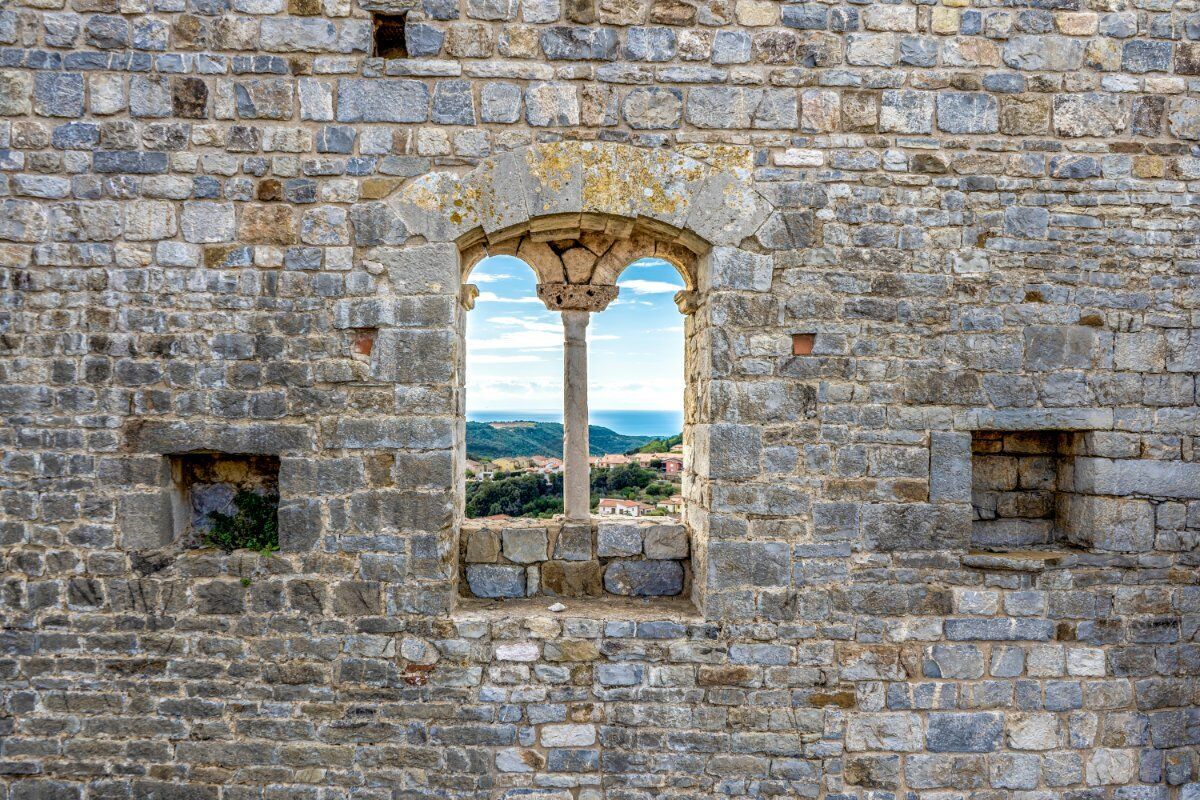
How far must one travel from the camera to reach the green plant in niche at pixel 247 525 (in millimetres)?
3592

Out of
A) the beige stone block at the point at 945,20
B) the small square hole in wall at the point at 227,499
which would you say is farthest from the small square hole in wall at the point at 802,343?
the small square hole in wall at the point at 227,499

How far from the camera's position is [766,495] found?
352 cm

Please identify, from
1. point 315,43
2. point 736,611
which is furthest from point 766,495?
point 315,43

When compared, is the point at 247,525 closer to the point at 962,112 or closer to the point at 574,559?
the point at 574,559

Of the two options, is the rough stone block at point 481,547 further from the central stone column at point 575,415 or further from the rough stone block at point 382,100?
the rough stone block at point 382,100

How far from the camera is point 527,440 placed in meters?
5.80

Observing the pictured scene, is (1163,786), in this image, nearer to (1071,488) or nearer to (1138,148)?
(1071,488)

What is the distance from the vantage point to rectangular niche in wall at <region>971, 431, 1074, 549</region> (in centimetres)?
378

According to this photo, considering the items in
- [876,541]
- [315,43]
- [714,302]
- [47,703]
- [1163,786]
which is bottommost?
→ [1163,786]

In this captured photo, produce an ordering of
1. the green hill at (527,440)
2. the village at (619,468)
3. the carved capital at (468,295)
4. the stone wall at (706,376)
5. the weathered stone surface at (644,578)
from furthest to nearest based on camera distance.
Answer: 1. the green hill at (527,440)
2. the village at (619,468)
3. the weathered stone surface at (644,578)
4. the carved capital at (468,295)
5. the stone wall at (706,376)

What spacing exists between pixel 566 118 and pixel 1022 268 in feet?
8.64

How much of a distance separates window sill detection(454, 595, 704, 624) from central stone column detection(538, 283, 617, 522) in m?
0.49

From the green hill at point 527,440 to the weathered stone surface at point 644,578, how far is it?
5.50 feet

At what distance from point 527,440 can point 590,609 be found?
7.74 feet
